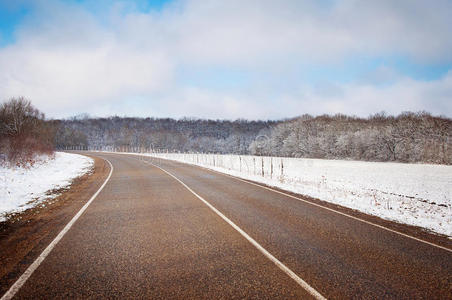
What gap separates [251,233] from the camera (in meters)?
5.30

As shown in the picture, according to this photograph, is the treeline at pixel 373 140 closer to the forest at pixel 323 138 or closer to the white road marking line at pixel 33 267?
the forest at pixel 323 138

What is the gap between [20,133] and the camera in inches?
996

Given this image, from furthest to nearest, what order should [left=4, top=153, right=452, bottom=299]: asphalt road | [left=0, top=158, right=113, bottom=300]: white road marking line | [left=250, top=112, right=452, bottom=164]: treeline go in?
[left=250, top=112, right=452, bottom=164]: treeline < [left=4, top=153, right=452, bottom=299]: asphalt road < [left=0, top=158, right=113, bottom=300]: white road marking line

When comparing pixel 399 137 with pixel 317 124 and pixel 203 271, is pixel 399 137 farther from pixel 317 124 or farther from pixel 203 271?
pixel 203 271

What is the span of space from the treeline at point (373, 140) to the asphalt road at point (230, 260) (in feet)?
163

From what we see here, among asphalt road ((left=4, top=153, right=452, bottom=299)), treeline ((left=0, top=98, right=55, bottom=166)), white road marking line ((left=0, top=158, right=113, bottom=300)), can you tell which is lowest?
asphalt road ((left=4, top=153, right=452, bottom=299))

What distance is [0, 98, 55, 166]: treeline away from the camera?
59.6 feet

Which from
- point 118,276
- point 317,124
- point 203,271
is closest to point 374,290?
point 203,271

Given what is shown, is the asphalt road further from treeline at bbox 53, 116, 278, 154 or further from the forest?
Answer: treeline at bbox 53, 116, 278, 154

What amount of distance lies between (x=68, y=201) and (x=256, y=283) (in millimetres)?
8115

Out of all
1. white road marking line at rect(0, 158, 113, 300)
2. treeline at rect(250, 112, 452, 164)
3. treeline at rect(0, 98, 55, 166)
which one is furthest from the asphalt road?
treeline at rect(250, 112, 452, 164)

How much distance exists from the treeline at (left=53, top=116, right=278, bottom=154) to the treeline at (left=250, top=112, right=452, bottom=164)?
99.0 feet

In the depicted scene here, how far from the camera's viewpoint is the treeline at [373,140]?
46875 mm

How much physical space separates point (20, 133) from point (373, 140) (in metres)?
65.1
